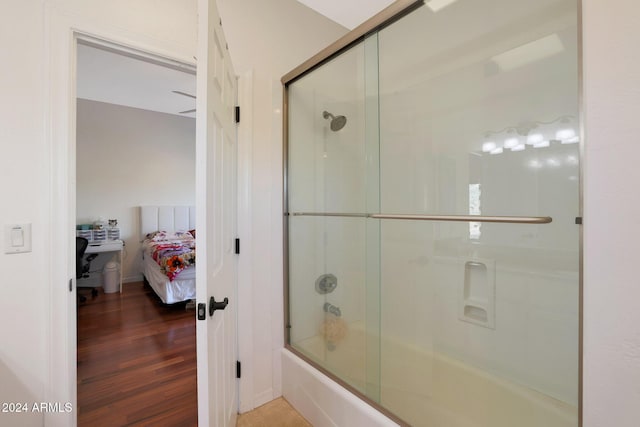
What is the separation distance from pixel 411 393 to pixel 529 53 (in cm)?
194

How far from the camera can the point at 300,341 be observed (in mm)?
1943

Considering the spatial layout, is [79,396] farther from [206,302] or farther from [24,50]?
[24,50]

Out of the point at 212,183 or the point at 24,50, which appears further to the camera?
the point at 24,50

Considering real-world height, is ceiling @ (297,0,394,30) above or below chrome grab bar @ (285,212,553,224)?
above

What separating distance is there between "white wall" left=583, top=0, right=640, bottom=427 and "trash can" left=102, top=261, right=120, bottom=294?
5008mm

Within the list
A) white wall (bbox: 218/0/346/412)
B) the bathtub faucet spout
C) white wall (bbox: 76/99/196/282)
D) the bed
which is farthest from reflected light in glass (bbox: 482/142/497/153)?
white wall (bbox: 76/99/196/282)

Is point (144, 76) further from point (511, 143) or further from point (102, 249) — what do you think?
point (511, 143)

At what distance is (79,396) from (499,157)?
3.03 m

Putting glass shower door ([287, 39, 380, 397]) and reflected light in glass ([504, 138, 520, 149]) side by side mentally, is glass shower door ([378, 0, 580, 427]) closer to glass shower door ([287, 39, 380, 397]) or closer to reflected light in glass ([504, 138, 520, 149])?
reflected light in glass ([504, 138, 520, 149])

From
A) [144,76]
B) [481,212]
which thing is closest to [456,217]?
[481,212]

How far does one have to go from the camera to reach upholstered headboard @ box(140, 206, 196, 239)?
4757mm

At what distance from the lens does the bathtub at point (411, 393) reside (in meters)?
1.36

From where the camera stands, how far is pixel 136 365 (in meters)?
2.26

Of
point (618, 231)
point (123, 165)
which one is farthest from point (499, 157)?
point (123, 165)
